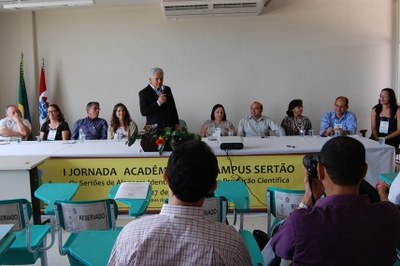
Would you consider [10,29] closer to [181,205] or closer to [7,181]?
[7,181]

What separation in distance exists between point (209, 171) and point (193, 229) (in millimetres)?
184

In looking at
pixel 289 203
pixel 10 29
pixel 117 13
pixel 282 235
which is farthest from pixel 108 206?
pixel 10 29

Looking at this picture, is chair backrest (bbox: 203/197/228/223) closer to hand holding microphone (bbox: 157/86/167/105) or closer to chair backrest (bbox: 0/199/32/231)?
chair backrest (bbox: 0/199/32/231)

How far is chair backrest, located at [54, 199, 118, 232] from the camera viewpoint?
2.10 m

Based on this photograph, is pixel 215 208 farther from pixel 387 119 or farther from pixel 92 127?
pixel 387 119

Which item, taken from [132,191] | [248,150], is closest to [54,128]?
[248,150]

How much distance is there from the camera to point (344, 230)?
3.89ft

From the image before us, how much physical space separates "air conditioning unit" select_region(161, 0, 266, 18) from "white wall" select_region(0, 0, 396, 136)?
0.92 ft

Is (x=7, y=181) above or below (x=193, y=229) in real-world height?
below

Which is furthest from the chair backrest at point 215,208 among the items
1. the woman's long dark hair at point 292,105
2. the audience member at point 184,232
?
the woman's long dark hair at point 292,105

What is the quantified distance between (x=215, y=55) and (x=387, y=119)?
2685 mm

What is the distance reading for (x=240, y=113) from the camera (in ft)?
20.1

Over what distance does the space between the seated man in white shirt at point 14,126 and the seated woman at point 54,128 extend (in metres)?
0.28

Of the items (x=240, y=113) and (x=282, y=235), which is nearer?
(x=282, y=235)
